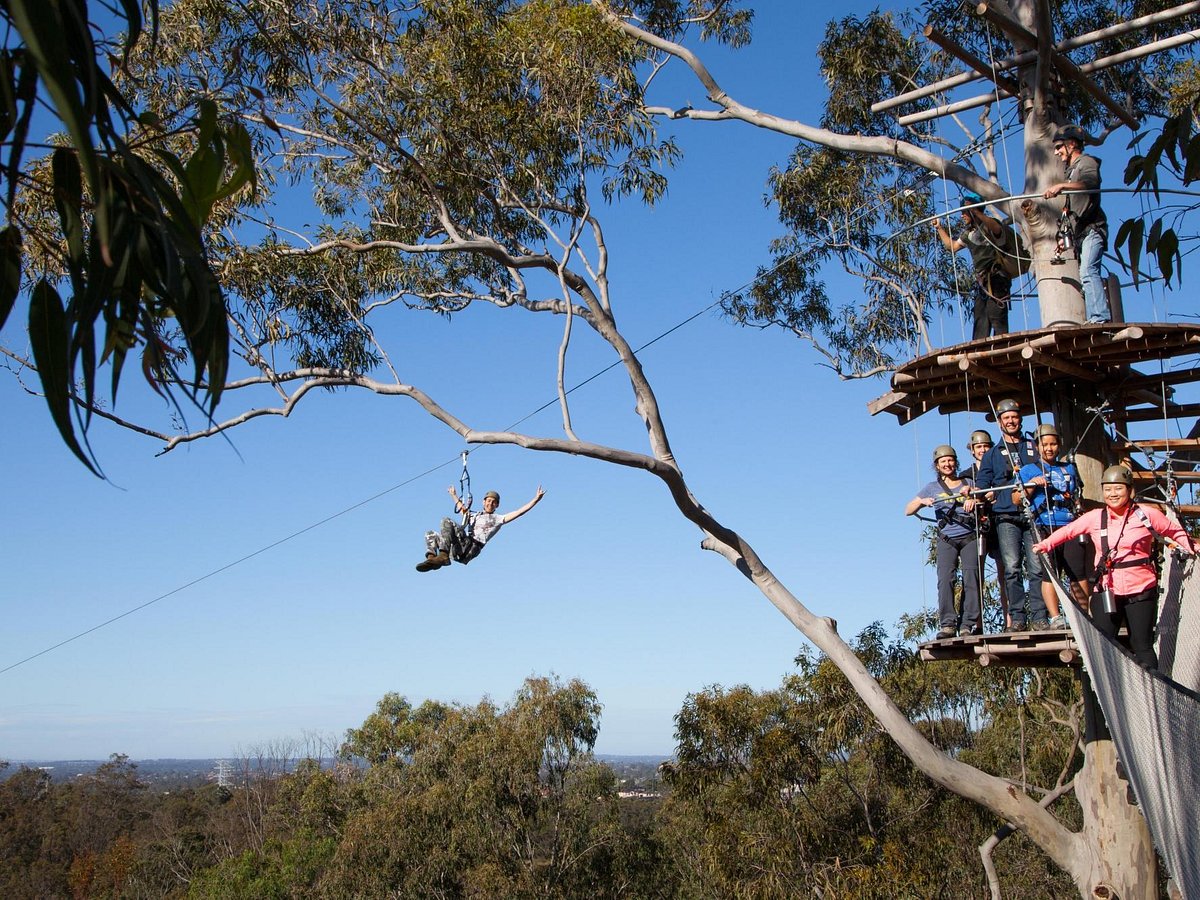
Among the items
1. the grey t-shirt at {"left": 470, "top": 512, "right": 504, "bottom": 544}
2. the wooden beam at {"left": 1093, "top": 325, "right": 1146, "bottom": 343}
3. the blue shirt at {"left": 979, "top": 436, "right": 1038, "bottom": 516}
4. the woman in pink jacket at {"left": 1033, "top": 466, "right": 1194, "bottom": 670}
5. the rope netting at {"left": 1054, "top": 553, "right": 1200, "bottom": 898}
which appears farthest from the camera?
the grey t-shirt at {"left": 470, "top": 512, "right": 504, "bottom": 544}

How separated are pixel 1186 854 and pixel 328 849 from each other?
79.2 ft

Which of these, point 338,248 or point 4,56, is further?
point 338,248

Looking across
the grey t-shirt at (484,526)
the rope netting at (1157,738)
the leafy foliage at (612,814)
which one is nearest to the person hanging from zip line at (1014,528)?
the rope netting at (1157,738)

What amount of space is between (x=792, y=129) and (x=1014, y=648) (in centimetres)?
423

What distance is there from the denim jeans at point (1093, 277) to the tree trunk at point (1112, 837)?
2325mm

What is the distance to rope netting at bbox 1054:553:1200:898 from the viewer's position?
279 cm

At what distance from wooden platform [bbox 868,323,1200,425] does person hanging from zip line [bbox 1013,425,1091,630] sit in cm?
37

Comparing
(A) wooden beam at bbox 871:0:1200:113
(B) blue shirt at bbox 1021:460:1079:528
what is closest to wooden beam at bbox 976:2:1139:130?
(A) wooden beam at bbox 871:0:1200:113

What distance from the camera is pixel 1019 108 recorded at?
725 cm

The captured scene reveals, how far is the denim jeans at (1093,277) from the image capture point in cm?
618

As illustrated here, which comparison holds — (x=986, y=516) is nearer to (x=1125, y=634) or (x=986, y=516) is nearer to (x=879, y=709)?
(x=1125, y=634)

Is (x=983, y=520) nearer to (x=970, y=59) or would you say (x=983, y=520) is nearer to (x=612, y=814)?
(x=970, y=59)

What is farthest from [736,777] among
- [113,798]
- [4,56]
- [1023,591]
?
[113,798]

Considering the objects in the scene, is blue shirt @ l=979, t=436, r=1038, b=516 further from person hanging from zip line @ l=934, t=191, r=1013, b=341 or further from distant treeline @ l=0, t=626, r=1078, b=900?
distant treeline @ l=0, t=626, r=1078, b=900
